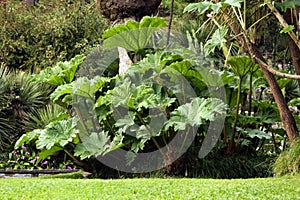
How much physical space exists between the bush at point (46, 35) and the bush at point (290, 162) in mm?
6453

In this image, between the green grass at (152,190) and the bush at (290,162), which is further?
the bush at (290,162)

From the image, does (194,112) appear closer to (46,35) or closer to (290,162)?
(290,162)

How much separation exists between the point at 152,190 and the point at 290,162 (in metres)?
2.36

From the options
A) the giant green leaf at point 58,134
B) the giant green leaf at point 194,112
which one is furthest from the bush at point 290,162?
the giant green leaf at point 58,134

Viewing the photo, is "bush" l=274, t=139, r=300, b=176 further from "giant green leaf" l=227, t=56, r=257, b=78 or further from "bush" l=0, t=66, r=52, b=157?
"bush" l=0, t=66, r=52, b=157

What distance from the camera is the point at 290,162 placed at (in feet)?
21.1

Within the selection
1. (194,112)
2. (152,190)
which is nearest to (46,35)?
(194,112)

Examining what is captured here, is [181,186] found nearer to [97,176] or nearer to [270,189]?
[270,189]

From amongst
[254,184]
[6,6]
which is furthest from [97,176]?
[6,6]

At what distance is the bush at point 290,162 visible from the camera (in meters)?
6.34

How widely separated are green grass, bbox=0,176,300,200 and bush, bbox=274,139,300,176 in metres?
0.79

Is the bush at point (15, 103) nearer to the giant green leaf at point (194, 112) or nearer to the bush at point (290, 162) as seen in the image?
the giant green leaf at point (194, 112)

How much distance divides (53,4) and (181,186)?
11104mm

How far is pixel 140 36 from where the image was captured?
7.35 m
